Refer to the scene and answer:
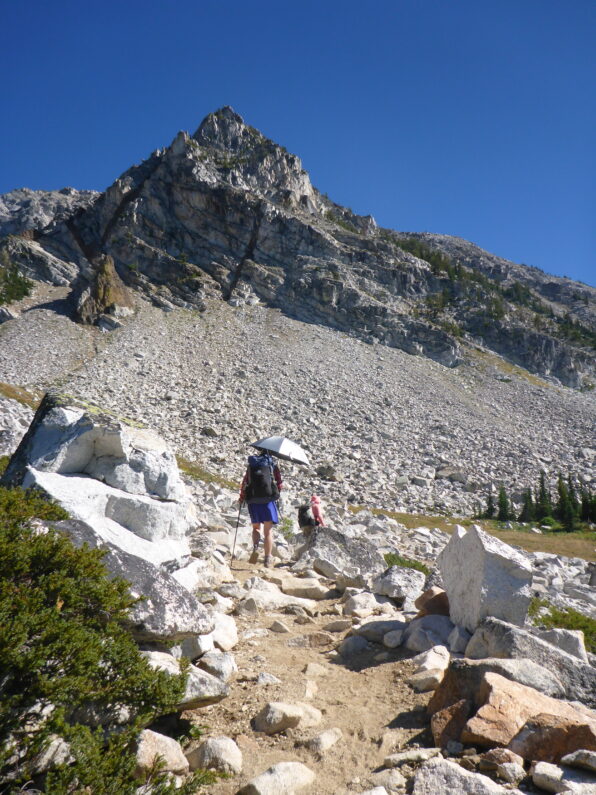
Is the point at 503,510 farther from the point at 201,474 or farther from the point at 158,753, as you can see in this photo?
the point at 158,753

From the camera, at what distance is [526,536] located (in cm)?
2253

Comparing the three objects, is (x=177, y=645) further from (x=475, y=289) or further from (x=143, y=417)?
(x=475, y=289)

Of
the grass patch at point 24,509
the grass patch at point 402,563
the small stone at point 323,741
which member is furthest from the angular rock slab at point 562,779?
the grass patch at point 402,563

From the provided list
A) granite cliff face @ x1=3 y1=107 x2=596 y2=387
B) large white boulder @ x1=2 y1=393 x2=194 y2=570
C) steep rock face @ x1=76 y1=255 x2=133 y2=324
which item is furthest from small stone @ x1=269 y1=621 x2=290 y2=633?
granite cliff face @ x1=3 y1=107 x2=596 y2=387

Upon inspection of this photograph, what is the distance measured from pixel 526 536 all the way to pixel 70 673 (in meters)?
24.3

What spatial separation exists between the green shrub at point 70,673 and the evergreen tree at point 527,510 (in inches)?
1064

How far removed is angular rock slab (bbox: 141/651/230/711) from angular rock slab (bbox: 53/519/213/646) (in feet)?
0.78

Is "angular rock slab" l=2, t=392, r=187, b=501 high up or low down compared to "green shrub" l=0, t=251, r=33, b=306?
down

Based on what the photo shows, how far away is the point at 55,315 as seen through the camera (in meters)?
48.7

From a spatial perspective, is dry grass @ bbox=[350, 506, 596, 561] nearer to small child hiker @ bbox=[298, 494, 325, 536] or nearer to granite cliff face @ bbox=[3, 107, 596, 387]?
small child hiker @ bbox=[298, 494, 325, 536]

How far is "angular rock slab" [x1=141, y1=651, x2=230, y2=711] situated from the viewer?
3.79m

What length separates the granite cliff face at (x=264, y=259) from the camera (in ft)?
206

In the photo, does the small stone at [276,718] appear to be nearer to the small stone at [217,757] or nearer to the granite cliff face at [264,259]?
the small stone at [217,757]

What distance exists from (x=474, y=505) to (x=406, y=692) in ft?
76.4
